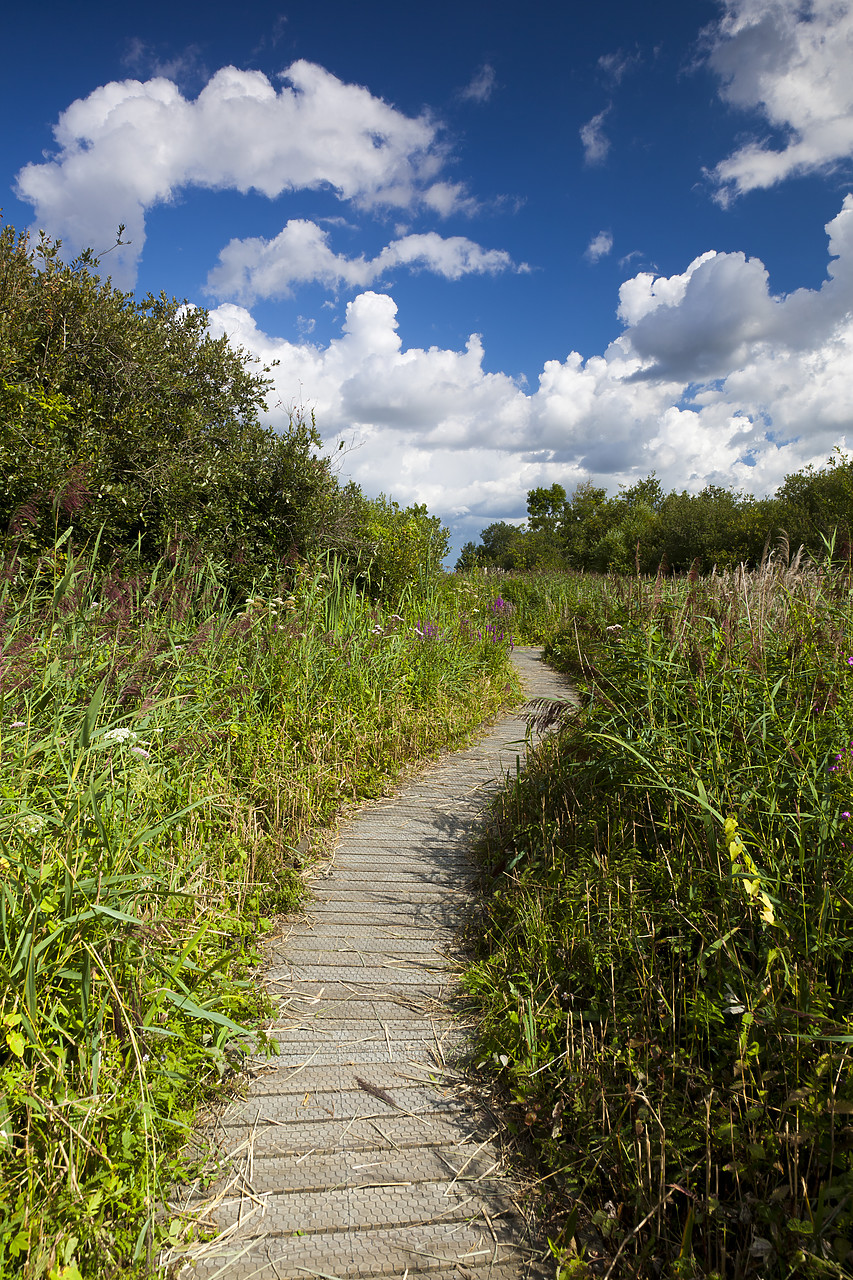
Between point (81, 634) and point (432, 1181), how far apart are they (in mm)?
3122

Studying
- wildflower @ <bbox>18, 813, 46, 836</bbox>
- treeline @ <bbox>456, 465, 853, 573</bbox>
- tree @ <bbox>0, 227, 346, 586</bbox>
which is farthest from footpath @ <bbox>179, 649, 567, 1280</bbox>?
treeline @ <bbox>456, 465, 853, 573</bbox>

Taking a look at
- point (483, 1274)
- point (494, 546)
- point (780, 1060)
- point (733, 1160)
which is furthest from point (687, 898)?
point (494, 546)

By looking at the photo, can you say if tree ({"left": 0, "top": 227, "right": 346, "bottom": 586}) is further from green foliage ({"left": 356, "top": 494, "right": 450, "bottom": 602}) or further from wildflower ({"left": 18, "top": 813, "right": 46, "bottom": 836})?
wildflower ({"left": 18, "top": 813, "right": 46, "bottom": 836})

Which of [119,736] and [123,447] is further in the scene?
[123,447]

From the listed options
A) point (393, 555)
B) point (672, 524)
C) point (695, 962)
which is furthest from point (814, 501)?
point (695, 962)

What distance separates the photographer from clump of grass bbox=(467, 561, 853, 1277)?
156cm

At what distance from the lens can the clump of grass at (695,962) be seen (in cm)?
156

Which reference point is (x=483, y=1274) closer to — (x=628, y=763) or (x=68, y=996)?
(x=68, y=996)

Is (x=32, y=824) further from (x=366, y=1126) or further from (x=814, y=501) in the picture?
(x=814, y=501)

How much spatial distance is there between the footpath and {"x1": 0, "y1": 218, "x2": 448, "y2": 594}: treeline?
3.68 m

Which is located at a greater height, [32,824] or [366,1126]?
[32,824]

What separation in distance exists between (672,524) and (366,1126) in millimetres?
31515

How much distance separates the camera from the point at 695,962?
202cm

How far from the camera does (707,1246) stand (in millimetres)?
1528
